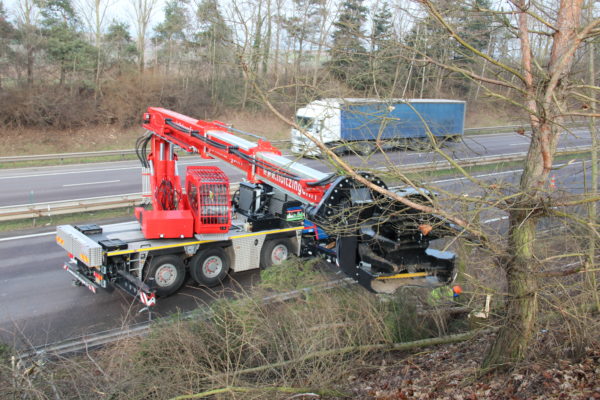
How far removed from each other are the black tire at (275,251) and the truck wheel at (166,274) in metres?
1.83

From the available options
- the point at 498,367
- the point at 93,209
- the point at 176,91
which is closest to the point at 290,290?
the point at 498,367

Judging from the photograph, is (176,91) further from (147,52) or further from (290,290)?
(290,290)

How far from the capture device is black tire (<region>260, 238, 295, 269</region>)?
11.2 meters

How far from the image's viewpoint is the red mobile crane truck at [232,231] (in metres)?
7.35

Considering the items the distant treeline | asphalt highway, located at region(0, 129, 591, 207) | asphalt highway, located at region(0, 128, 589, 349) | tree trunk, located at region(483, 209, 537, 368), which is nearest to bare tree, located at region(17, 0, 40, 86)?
the distant treeline

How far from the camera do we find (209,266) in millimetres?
10492

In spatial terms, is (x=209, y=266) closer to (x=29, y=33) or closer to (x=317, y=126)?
(x=317, y=126)

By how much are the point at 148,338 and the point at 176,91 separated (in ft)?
97.8

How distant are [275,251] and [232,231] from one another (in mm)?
1100

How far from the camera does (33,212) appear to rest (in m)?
14.3

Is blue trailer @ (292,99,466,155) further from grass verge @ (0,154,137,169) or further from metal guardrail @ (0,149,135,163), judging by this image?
metal guardrail @ (0,149,135,163)

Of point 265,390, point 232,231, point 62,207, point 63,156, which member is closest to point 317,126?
point 265,390

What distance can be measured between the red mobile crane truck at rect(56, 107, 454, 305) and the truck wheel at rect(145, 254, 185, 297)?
0.06 ft

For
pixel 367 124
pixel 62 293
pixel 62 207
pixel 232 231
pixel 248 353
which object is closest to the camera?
pixel 367 124
